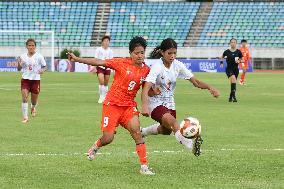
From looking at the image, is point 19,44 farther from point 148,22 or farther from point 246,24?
point 246,24

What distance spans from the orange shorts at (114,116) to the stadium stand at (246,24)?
6070cm

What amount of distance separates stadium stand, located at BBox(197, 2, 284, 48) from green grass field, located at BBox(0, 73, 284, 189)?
1936 inches

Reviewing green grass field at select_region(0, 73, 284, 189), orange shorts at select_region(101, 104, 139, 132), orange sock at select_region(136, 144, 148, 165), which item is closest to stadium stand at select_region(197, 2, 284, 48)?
green grass field at select_region(0, 73, 284, 189)

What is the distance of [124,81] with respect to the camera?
34.9 ft

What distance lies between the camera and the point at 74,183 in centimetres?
911

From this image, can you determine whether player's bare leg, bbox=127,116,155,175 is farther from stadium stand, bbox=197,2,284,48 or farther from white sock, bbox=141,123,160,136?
stadium stand, bbox=197,2,284,48

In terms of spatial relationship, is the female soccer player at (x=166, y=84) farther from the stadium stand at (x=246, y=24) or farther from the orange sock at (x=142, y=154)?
the stadium stand at (x=246, y=24)

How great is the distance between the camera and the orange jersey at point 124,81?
10.6 meters

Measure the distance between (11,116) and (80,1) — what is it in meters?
58.7

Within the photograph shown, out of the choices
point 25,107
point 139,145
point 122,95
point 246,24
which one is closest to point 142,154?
point 139,145

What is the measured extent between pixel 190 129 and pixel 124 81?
1167 mm

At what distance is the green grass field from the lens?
9336 millimetres

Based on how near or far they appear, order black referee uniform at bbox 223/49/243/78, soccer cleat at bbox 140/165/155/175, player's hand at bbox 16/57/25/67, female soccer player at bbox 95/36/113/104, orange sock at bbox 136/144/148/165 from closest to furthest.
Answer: soccer cleat at bbox 140/165/155/175
orange sock at bbox 136/144/148/165
player's hand at bbox 16/57/25/67
female soccer player at bbox 95/36/113/104
black referee uniform at bbox 223/49/243/78

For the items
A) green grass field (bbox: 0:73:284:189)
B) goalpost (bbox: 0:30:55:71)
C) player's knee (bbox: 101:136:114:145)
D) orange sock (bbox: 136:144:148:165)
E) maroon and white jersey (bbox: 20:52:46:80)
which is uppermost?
goalpost (bbox: 0:30:55:71)
